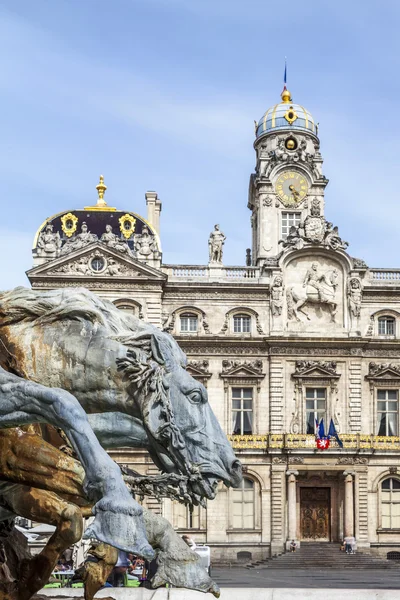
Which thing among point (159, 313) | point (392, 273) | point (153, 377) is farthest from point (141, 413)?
point (392, 273)

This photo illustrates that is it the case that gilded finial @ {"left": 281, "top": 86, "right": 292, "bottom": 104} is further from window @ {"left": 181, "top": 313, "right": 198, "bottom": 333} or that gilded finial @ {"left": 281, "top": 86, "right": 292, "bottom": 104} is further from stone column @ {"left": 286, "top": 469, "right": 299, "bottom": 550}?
stone column @ {"left": 286, "top": 469, "right": 299, "bottom": 550}

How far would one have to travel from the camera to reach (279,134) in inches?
2115

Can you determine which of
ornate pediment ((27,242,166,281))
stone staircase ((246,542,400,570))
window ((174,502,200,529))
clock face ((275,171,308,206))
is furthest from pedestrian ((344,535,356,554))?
clock face ((275,171,308,206))

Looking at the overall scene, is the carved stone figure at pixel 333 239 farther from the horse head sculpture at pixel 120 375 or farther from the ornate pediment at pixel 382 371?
the horse head sculpture at pixel 120 375

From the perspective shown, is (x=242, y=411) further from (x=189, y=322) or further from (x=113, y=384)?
(x=113, y=384)

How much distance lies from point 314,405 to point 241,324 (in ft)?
17.3

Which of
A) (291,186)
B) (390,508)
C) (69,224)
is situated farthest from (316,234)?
(390,508)

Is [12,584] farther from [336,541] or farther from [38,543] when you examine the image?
[336,541]

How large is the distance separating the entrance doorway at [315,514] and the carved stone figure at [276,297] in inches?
340

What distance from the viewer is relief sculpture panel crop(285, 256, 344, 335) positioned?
1912 inches

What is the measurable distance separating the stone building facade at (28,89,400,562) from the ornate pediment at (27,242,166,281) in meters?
0.06

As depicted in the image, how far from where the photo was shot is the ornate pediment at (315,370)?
157ft

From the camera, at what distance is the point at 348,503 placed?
4669 cm

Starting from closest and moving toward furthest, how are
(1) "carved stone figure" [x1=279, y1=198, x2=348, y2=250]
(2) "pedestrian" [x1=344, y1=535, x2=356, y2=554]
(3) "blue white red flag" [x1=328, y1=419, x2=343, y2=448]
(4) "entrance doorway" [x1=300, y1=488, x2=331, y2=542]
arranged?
(3) "blue white red flag" [x1=328, y1=419, x2=343, y2=448]
(2) "pedestrian" [x1=344, y1=535, x2=356, y2=554]
(4) "entrance doorway" [x1=300, y1=488, x2=331, y2=542]
(1) "carved stone figure" [x1=279, y1=198, x2=348, y2=250]
